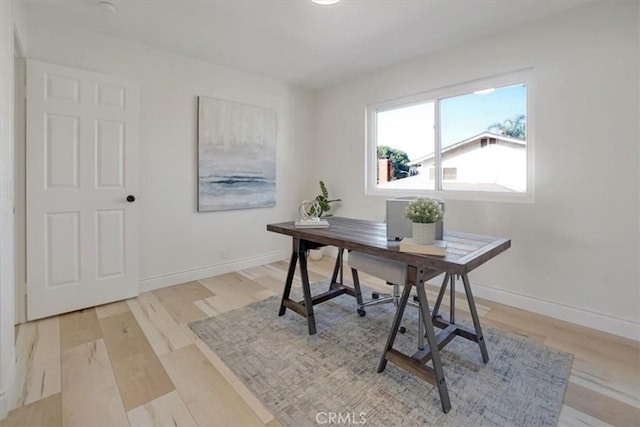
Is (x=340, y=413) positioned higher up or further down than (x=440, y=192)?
further down

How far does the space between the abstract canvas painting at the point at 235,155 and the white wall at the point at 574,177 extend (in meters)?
2.23

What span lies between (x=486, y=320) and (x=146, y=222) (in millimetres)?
3248

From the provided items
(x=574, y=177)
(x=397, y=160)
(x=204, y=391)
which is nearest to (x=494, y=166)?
(x=574, y=177)

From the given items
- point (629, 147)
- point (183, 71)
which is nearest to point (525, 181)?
point (629, 147)

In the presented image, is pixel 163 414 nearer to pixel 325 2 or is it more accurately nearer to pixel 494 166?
pixel 325 2

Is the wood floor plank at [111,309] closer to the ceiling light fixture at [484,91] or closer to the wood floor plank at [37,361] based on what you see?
the wood floor plank at [37,361]

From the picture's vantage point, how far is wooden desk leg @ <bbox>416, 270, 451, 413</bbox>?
1.54 m

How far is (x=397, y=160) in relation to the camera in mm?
3734

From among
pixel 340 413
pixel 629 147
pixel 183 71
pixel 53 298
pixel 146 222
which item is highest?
pixel 183 71

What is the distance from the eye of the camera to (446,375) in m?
1.81

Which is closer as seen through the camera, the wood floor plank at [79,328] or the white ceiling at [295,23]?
the wood floor plank at [79,328]

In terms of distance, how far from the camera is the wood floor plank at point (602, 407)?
1475 millimetres

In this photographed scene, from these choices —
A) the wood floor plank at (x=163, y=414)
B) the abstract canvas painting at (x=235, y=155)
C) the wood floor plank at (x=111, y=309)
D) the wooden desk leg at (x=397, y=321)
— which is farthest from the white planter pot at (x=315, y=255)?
the wood floor plank at (x=163, y=414)

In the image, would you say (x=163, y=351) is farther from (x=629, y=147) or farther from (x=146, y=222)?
(x=629, y=147)
